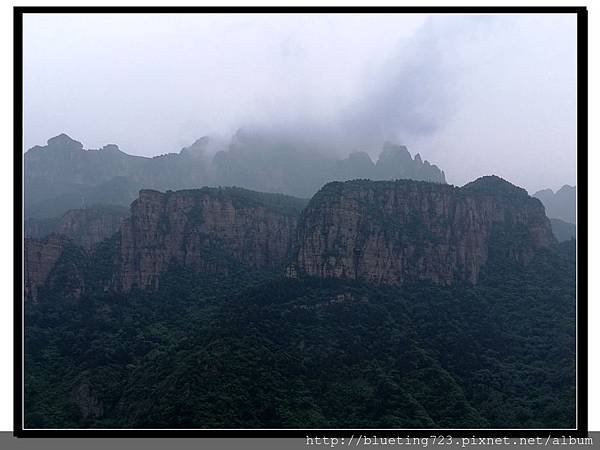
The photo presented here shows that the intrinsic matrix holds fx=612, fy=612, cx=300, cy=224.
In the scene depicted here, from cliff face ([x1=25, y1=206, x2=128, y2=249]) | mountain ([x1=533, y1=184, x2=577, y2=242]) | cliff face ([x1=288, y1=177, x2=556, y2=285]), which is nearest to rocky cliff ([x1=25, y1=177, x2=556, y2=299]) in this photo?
cliff face ([x1=288, y1=177, x2=556, y2=285])

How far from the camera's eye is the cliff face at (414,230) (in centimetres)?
1441

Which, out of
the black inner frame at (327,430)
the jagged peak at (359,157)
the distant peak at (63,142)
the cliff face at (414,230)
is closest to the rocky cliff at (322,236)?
the cliff face at (414,230)

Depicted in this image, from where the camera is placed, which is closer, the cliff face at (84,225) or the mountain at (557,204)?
the mountain at (557,204)

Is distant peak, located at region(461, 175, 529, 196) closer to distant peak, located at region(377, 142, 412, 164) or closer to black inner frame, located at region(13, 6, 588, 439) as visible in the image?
distant peak, located at region(377, 142, 412, 164)

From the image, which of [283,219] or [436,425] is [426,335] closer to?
[436,425]

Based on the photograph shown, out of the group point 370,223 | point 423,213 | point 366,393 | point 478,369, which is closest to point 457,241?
point 423,213

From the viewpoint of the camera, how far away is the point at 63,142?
42.8 ft

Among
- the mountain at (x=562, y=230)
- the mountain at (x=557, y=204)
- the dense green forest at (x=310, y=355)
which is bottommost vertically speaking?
the dense green forest at (x=310, y=355)

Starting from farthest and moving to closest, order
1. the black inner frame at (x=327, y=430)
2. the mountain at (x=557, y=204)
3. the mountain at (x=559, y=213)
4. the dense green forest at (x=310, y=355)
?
the mountain at (x=559, y=213) → the mountain at (x=557, y=204) → the dense green forest at (x=310, y=355) → the black inner frame at (x=327, y=430)

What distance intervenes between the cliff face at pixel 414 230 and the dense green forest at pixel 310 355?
665mm

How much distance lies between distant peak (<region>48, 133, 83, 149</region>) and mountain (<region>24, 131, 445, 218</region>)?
3 cm

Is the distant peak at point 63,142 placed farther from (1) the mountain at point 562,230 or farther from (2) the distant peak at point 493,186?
(1) the mountain at point 562,230

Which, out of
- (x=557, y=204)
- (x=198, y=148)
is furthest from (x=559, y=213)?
(x=198, y=148)

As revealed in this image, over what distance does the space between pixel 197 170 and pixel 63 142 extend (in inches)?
149
